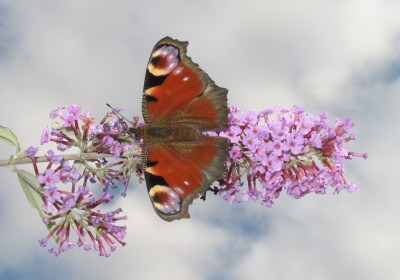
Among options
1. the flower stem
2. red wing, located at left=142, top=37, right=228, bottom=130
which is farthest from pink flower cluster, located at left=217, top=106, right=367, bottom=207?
the flower stem

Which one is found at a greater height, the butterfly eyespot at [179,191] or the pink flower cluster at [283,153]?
the pink flower cluster at [283,153]

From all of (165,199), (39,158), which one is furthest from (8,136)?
(165,199)

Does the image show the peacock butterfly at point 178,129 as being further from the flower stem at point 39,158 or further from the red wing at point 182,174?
the flower stem at point 39,158

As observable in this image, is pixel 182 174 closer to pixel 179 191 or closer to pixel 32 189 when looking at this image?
pixel 179 191

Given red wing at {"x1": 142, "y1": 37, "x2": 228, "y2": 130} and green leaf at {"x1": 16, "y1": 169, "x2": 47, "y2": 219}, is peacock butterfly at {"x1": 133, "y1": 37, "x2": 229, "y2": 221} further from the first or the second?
green leaf at {"x1": 16, "y1": 169, "x2": 47, "y2": 219}

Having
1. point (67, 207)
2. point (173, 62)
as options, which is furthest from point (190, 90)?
point (67, 207)

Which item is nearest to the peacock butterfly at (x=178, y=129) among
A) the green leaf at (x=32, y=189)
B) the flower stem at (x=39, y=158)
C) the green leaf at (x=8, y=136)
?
the flower stem at (x=39, y=158)
